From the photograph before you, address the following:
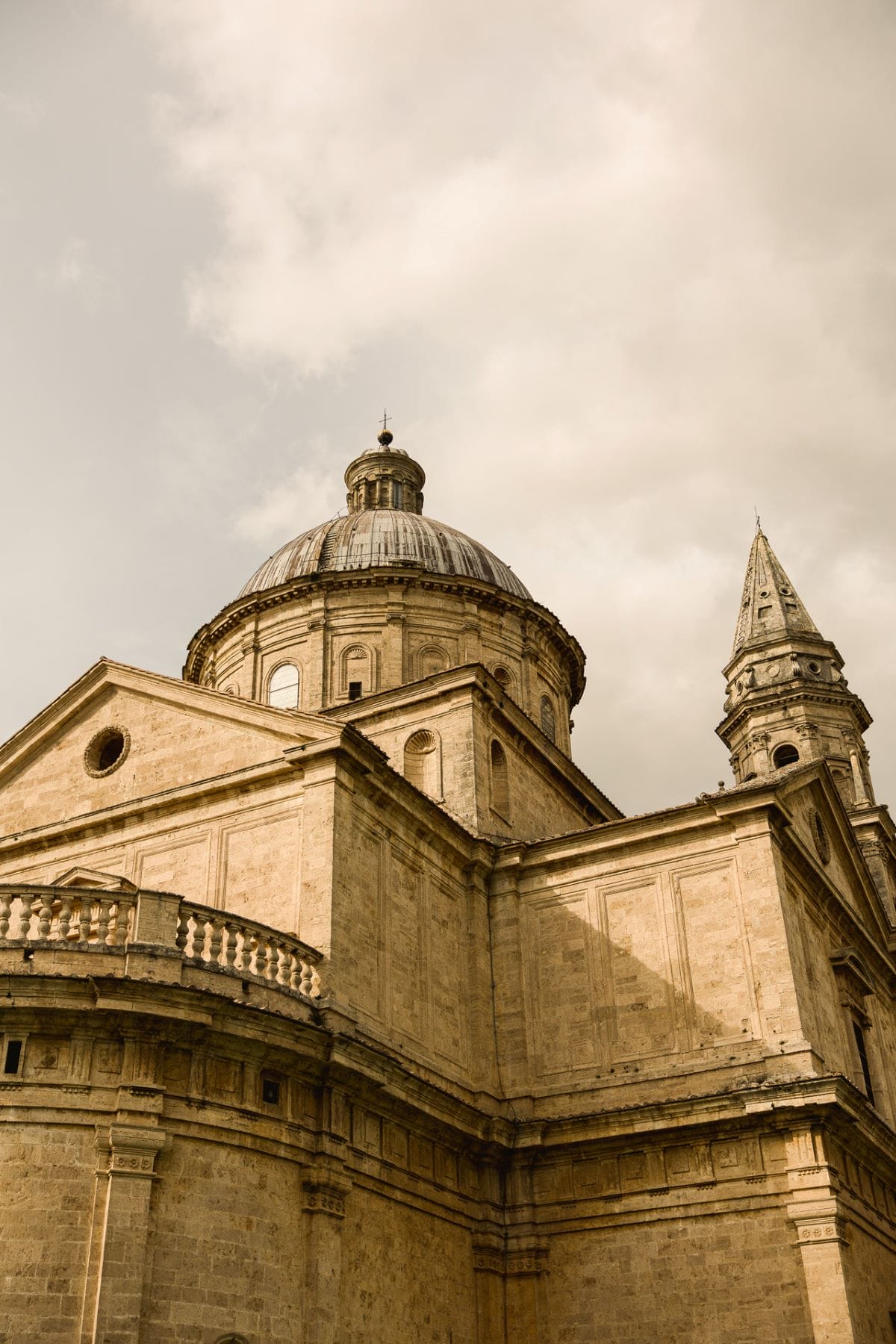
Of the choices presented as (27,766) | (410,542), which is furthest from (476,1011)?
(410,542)

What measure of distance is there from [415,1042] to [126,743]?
6.80 metres

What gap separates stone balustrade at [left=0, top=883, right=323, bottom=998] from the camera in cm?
1573

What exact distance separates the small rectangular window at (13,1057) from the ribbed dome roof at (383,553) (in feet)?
56.1

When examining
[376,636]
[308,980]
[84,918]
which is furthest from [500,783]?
[84,918]

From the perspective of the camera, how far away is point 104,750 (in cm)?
2266

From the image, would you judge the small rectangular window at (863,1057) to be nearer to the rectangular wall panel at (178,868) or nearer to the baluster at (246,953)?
the rectangular wall panel at (178,868)

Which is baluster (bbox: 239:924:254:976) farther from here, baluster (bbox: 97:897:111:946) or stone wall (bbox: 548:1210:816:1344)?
stone wall (bbox: 548:1210:816:1344)

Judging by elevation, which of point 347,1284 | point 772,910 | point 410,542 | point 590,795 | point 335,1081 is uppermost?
point 410,542

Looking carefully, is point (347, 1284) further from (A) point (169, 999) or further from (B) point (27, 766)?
(B) point (27, 766)

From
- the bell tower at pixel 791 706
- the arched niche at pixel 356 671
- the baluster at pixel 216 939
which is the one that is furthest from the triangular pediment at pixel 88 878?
the bell tower at pixel 791 706

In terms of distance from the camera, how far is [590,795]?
2914cm

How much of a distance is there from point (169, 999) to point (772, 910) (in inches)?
374

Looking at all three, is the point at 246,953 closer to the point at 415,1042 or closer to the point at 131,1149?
the point at 131,1149

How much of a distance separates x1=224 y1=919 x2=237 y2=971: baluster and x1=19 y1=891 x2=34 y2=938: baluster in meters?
2.32
